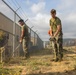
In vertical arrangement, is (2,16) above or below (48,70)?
above

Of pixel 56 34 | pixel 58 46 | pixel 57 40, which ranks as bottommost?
pixel 58 46

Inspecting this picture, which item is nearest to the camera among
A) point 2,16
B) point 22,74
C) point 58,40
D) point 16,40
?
point 22,74

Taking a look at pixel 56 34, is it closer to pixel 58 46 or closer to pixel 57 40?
pixel 57 40

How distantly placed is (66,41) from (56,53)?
45.2m

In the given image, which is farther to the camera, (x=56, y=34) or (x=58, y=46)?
(x=58, y=46)

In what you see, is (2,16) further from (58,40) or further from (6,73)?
(6,73)

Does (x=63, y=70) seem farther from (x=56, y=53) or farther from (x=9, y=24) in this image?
(x=9, y=24)

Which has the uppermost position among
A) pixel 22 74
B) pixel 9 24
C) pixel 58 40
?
pixel 9 24

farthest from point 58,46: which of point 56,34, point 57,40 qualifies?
point 56,34

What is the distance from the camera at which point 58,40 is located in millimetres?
10633

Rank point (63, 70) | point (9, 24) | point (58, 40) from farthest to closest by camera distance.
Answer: point (9, 24) < point (58, 40) < point (63, 70)

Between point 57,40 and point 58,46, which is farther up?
point 57,40

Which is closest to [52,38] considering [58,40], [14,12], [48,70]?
[58,40]

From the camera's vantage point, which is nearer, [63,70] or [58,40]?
[63,70]
